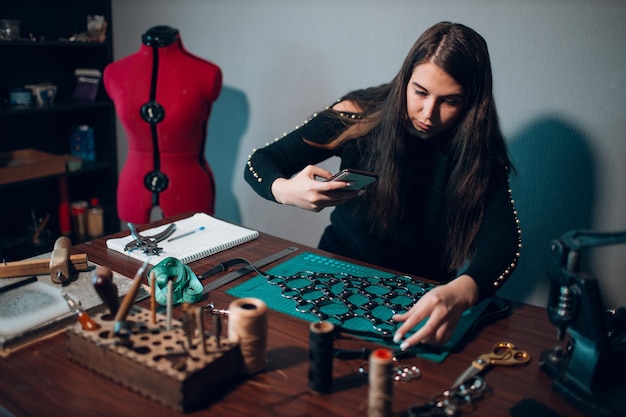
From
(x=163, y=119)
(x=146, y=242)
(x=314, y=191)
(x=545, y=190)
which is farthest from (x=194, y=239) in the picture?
(x=545, y=190)

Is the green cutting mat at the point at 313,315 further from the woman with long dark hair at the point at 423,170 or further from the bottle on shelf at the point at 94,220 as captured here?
the bottle on shelf at the point at 94,220

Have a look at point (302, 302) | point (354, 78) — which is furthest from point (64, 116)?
point (302, 302)

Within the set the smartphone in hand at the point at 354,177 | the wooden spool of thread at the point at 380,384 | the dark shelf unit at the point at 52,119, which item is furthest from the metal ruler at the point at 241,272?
the dark shelf unit at the point at 52,119

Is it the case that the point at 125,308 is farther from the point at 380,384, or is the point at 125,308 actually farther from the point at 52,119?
the point at 52,119

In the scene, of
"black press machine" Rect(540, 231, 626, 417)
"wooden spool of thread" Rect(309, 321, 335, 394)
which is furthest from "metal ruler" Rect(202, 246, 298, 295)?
"black press machine" Rect(540, 231, 626, 417)

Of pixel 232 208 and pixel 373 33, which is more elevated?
pixel 373 33

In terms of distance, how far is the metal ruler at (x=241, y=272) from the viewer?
1.27 m

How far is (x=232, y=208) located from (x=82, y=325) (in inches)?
77.8

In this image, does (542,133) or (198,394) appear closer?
(198,394)

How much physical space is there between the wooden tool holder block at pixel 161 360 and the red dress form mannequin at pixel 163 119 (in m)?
1.21

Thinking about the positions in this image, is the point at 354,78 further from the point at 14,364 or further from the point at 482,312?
the point at 14,364

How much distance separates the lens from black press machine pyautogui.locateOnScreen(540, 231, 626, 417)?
0.92m

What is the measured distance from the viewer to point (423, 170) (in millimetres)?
1647

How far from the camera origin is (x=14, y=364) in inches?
38.0
